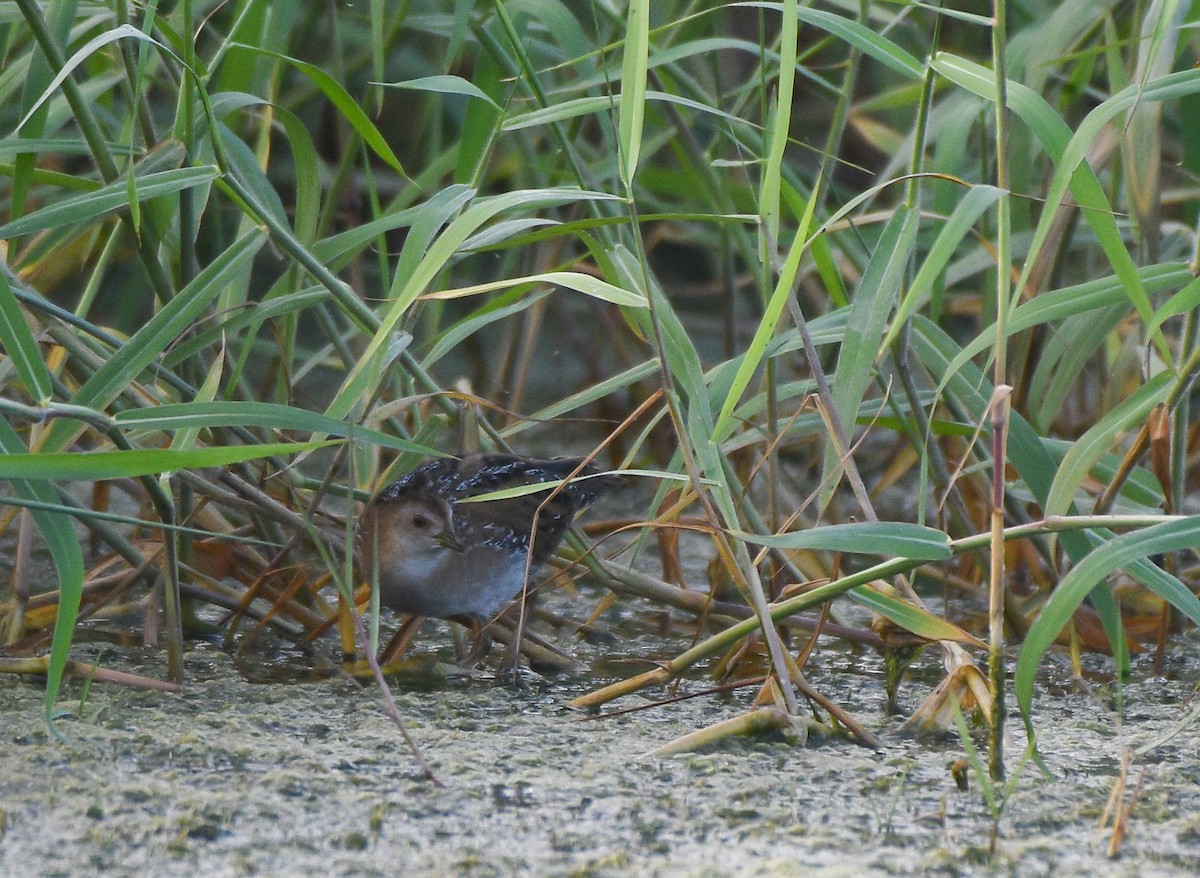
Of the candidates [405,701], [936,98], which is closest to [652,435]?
[936,98]

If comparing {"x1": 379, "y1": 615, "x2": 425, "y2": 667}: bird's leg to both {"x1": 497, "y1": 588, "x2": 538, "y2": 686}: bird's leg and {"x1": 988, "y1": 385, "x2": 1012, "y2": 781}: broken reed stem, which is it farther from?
{"x1": 988, "y1": 385, "x2": 1012, "y2": 781}: broken reed stem

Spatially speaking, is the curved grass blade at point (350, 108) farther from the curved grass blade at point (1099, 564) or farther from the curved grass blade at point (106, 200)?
the curved grass blade at point (1099, 564)

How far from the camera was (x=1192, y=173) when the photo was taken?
8.15 ft

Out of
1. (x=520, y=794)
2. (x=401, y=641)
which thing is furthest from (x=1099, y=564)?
(x=401, y=641)

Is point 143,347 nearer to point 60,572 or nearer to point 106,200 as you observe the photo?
point 106,200

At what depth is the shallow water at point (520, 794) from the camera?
4.47ft

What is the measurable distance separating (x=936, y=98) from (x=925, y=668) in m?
1.61

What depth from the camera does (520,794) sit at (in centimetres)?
153

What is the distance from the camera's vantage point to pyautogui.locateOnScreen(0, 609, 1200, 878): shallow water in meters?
1.36

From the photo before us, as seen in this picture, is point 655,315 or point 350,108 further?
point 350,108

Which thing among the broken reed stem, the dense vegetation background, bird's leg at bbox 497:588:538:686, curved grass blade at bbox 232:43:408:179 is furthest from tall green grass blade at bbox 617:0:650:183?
bird's leg at bbox 497:588:538:686

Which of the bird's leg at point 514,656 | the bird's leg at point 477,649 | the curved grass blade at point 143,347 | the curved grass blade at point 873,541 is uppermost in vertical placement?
the curved grass blade at point 143,347

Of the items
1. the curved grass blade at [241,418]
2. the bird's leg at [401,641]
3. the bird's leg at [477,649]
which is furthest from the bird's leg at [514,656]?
the curved grass blade at [241,418]

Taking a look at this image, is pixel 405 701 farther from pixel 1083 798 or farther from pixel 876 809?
pixel 1083 798
